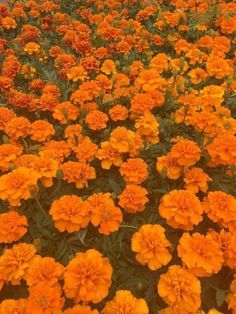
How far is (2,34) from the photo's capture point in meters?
4.77

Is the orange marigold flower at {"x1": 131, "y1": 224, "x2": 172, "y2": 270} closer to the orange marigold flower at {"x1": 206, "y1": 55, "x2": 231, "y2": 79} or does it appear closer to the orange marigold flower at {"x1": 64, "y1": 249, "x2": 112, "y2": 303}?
the orange marigold flower at {"x1": 64, "y1": 249, "x2": 112, "y2": 303}

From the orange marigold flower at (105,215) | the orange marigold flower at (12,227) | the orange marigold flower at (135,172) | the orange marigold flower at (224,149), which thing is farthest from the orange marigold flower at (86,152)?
the orange marigold flower at (224,149)

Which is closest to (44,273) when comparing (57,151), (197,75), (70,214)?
(70,214)

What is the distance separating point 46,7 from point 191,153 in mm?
3444

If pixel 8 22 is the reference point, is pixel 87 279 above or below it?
above

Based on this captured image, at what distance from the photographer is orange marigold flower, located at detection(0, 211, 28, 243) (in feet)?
6.89

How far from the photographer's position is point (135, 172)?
241 centimetres

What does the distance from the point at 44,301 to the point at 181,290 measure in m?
0.61

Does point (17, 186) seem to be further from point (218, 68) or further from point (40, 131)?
point (218, 68)

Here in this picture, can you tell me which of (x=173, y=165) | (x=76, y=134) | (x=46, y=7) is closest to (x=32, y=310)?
(x=173, y=165)

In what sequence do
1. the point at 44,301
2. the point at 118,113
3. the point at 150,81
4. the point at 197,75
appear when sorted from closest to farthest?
the point at 44,301, the point at 118,113, the point at 150,81, the point at 197,75

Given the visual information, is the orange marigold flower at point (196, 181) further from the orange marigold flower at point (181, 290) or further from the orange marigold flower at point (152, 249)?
the orange marigold flower at point (181, 290)

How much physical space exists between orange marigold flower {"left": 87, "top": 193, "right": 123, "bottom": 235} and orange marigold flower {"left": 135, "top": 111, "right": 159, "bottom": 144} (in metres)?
0.79

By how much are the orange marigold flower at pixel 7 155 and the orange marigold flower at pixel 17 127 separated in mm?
215
